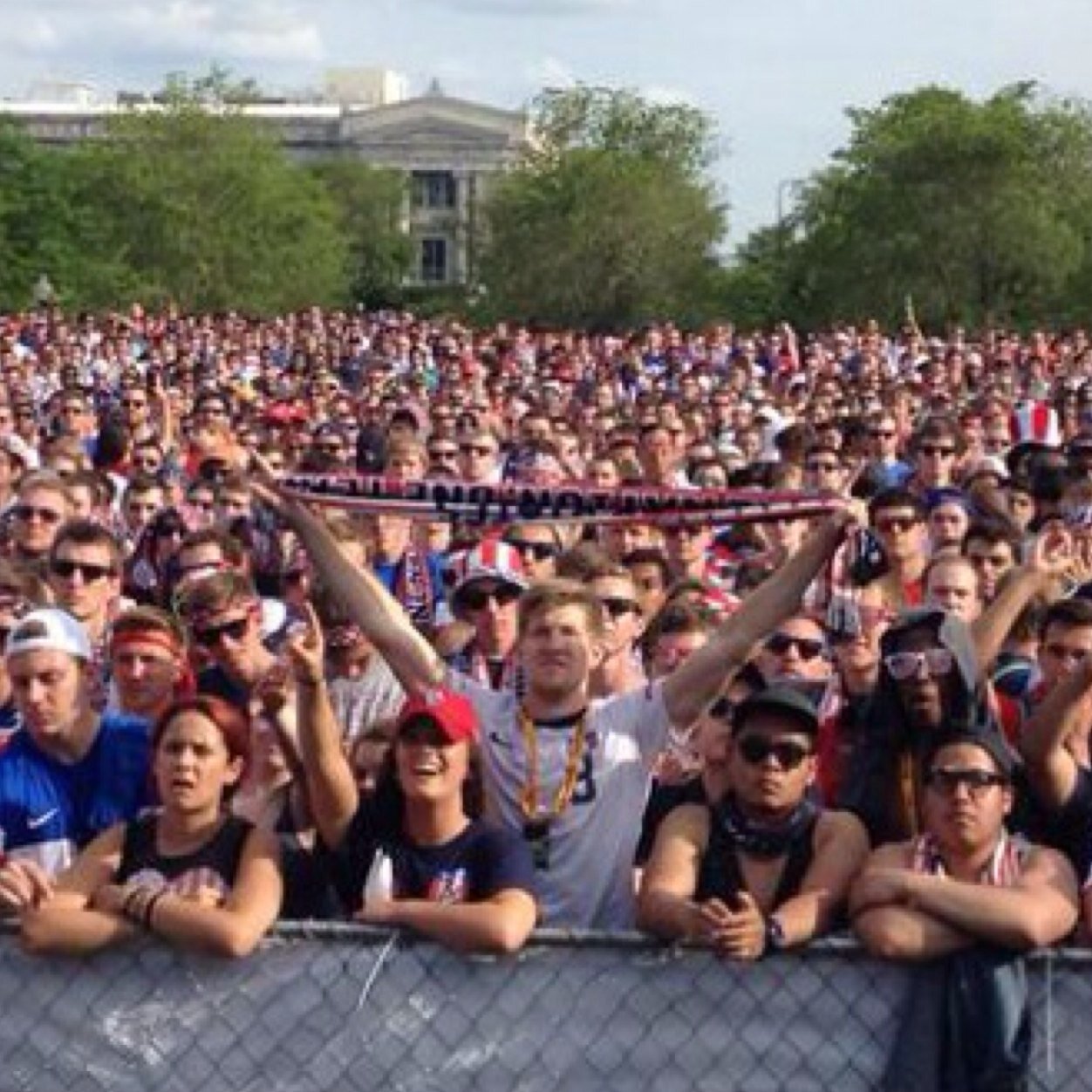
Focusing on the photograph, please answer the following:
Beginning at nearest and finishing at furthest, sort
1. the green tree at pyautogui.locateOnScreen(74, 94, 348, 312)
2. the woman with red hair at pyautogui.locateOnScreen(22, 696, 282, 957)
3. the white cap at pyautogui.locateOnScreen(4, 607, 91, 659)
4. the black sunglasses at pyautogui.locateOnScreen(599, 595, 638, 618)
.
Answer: the woman with red hair at pyautogui.locateOnScreen(22, 696, 282, 957) → the white cap at pyautogui.locateOnScreen(4, 607, 91, 659) → the black sunglasses at pyautogui.locateOnScreen(599, 595, 638, 618) → the green tree at pyautogui.locateOnScreen(74, 94, 348, 312)

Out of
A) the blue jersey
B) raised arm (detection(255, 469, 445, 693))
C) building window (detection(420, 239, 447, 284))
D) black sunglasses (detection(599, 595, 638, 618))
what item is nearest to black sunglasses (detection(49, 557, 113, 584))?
raised arm (detection(255, 469, 445, 693))

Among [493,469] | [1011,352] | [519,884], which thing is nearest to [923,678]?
[519,884]

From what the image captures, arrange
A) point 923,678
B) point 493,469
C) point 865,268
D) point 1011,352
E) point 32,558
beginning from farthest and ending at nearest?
point 865,268 < point 1011,352 < point 493,469 < point 32,558 < point 923,678

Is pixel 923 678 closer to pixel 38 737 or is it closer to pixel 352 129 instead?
pixel 38 737

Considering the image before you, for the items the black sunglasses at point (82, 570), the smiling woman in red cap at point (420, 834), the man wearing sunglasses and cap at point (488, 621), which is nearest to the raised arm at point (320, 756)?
the smiling woman in red cap at point (420, 834)

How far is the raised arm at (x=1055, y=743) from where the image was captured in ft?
21.3

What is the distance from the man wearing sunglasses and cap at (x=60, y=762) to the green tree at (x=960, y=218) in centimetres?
6972

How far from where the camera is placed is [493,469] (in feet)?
49.0

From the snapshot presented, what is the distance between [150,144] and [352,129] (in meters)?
86.2

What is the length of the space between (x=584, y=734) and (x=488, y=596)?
87.0 inches

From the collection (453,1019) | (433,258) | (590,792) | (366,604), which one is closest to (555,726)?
(590,792)

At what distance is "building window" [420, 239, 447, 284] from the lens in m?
164

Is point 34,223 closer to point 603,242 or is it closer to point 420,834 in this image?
point 603,242

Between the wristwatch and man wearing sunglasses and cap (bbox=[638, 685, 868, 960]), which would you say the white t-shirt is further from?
the wristwatch
